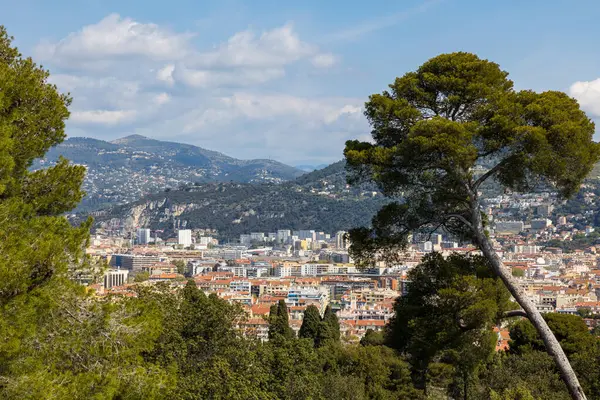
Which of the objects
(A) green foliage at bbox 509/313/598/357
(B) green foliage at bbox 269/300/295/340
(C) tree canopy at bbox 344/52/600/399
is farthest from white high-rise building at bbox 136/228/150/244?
(C) tree canopy at bbox 344/52/600/399

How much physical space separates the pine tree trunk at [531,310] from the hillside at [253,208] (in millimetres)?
121611

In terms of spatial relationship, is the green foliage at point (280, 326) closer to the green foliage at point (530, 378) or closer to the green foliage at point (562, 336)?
the green foliage at point (530, 378)

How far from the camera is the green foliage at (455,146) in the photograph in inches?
231

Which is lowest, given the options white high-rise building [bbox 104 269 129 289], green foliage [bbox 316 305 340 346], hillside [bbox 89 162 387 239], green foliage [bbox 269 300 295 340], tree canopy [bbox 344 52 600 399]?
white high-rise building [bbox 104 269 129 289]

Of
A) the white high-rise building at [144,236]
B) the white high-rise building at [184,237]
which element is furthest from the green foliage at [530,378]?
the white high-rise building at [144,236]

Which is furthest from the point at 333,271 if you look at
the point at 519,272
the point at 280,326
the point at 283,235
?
the point at 280,326

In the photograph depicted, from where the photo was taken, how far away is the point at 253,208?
14300 cm

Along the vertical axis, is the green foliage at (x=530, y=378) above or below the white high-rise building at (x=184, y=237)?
below

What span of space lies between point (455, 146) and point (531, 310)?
4.80 ft

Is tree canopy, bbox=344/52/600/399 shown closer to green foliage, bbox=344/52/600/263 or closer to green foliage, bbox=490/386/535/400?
green foliage, bbox=344/52/600/263

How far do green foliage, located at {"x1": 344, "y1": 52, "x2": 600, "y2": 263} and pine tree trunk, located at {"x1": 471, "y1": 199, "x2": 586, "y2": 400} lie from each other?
0.45 feet

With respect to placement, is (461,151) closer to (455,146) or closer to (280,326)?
(455,146)

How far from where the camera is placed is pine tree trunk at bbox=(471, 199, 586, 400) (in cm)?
557

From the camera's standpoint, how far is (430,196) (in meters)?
6.49
